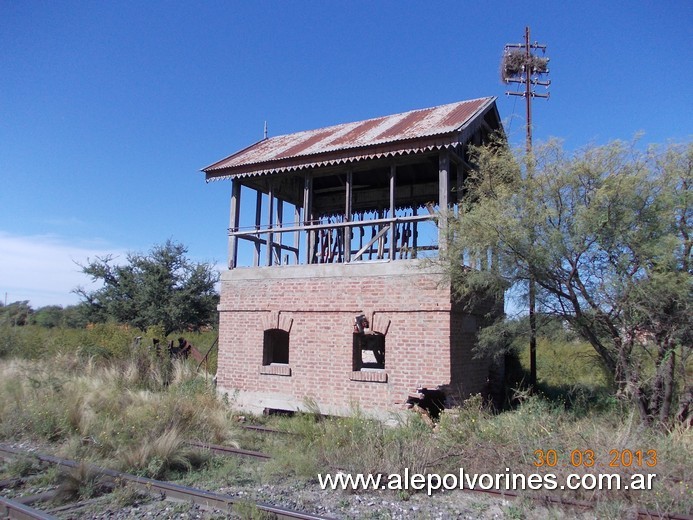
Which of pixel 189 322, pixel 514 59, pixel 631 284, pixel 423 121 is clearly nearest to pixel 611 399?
pixel 631 284

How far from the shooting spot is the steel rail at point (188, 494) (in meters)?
5.46

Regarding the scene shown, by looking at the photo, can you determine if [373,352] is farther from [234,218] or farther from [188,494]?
[188,494]

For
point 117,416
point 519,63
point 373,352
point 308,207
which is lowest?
point 117,416

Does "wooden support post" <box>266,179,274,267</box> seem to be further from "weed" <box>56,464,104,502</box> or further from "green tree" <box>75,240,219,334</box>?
"green tree" <box>75,240,219,334</box>

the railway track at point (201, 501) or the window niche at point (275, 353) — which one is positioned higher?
the window niche at point (275, 353)

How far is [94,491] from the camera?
6434 mm

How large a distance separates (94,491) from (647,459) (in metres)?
6.88

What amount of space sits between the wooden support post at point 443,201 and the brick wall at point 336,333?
764 mm

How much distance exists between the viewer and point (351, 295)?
11242 mm

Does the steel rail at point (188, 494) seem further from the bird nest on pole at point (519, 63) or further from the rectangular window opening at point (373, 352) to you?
the bird nest on pole at point (519, 63)

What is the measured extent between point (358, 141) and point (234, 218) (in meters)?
3.72

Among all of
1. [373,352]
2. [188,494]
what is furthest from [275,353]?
[188,494]

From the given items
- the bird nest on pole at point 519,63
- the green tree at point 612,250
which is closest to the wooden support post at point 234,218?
the green tree at point 612,250

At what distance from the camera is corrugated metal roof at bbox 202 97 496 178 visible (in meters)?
11.0
